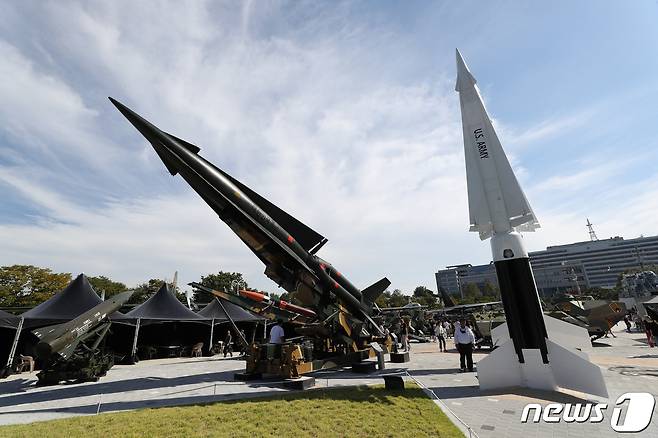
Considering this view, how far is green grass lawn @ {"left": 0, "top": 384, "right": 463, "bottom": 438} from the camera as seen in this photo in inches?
187

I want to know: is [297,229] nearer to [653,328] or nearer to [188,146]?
[188,146]

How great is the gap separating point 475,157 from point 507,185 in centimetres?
112

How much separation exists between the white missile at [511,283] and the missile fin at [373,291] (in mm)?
5267

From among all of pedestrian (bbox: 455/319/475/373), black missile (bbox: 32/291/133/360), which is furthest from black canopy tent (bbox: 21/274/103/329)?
pedestrian (bbox: 455/319/475/373)

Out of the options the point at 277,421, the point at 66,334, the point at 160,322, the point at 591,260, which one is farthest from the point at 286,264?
the point at 591,260

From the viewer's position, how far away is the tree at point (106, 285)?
46.1 m

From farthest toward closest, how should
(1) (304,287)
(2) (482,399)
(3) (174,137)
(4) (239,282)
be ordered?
(4) (239,282), (1) (304,287), (3) (174,137), (2) (482,399)

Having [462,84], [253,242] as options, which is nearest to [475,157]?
[462,84]

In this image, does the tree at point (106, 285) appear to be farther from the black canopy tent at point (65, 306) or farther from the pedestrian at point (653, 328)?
the pedestrian at point (653, 328)

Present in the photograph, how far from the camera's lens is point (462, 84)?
916cm

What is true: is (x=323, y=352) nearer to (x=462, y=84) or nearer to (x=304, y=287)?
(x=304, y=287)

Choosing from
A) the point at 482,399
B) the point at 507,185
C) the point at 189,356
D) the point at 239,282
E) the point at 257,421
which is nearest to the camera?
the point at 257,421

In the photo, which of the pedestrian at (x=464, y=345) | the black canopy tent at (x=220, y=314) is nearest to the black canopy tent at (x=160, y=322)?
the black canopy tent at (x=220, y=314)

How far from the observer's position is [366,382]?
8.34 metres
